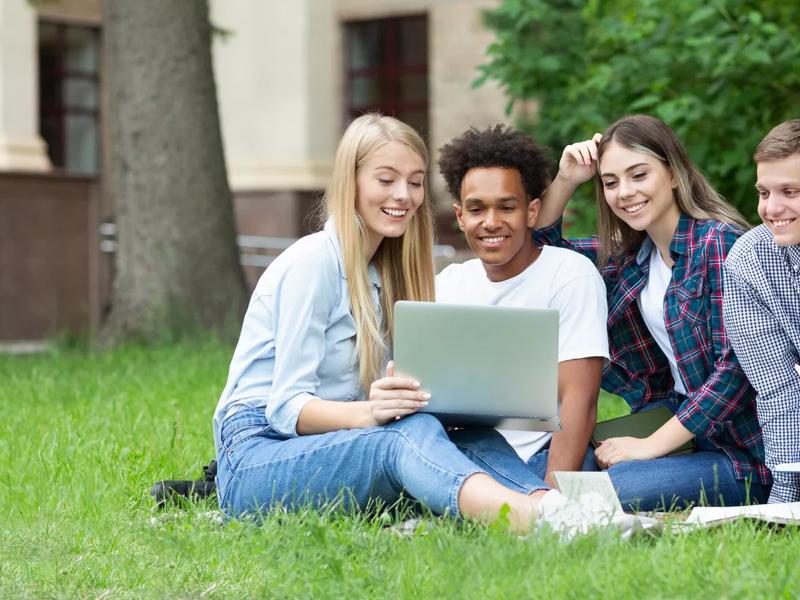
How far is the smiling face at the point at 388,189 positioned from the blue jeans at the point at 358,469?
0.70 m

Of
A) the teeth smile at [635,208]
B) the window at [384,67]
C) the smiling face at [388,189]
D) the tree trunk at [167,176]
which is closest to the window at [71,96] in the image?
the window at [384,67]

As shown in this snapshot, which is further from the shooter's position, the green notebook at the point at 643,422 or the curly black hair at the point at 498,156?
the green notebook at the point at 643,422

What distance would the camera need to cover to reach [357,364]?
Result: 4281 mm

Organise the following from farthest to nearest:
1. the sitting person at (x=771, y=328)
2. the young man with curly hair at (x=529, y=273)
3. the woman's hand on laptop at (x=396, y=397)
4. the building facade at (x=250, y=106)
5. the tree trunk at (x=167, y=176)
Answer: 1. the building facade at (x=250, y=106)
2. the tree trunk at (x=167, y=176)
3. the young man with curly hair at (x=529, y=273)
4. the sitting person at (x=771, y=328)
5. the woman's hand on laptop at (x=396, y=397)

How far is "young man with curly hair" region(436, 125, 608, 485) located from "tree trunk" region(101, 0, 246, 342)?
5.90m

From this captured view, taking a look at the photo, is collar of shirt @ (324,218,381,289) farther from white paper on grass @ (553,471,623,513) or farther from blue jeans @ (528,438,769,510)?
blue jeans @ (528,438,769,510)

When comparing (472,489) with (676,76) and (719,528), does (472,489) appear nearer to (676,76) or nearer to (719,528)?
(719,528)

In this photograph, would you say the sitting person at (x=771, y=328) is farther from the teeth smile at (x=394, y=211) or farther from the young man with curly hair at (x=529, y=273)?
the teeth smile at (x=394, y=211)

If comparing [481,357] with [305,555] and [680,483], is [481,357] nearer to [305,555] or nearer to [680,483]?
[305,555]

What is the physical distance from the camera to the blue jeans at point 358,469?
149 inches

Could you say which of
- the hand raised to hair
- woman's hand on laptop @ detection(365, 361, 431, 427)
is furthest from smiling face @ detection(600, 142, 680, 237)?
woman's hand on laptop @ detection(365, 361, 431, 427)

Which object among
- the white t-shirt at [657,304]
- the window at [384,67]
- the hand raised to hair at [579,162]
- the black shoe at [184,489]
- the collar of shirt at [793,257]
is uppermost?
Answer: the window at [384,67]

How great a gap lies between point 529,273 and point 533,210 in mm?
222

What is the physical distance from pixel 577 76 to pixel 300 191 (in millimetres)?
8029
